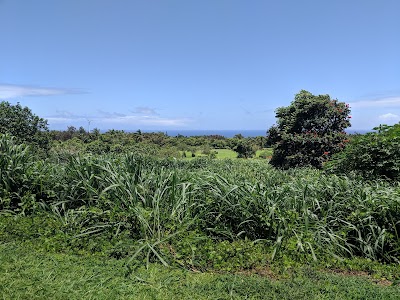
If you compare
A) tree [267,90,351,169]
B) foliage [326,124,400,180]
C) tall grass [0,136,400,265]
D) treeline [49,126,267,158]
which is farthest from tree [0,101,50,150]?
foliage [326,124,400,180]

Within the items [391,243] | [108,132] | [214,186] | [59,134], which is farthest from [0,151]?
[59,134]

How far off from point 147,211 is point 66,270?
33.3 inches

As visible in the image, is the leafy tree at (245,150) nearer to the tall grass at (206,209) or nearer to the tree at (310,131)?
the tree at (310,131)

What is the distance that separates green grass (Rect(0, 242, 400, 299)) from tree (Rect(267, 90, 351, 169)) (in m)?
11.0

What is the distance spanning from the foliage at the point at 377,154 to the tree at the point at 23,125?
41.8ft

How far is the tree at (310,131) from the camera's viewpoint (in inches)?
508

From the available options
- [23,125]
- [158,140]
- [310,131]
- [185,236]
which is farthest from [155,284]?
[158,140]

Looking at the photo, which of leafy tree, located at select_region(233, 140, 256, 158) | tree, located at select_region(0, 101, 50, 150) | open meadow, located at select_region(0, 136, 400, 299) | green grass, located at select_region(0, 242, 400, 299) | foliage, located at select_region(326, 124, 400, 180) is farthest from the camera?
leafy tree, located at select_region(233, 140, 256, 158)

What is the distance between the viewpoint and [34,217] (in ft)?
10.9

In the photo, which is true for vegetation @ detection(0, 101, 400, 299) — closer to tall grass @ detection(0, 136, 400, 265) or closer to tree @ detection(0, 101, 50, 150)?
tall grass @ detection(0, 136, 400, 265)

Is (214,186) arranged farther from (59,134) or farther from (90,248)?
(59,134)

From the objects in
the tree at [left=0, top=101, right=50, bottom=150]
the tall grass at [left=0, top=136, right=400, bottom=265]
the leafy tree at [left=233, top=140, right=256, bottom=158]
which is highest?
the tree at [left=0, top=101, right=50, bottom=150]

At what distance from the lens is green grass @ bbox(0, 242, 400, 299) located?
204 centimetres

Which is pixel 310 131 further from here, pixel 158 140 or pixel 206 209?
pixel 158 140
